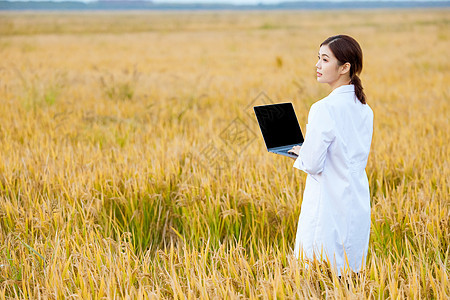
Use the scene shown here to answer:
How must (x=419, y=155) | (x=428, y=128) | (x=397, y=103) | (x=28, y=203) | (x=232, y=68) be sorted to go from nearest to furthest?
(x=28, y=203)
(x=419, y=155)
(x=428, y=128)
(x=397, y=103)
(x=232, y=68)

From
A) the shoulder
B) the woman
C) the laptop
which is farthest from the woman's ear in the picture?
the laptop

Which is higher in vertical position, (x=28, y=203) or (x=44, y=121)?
(x=44, y=121)

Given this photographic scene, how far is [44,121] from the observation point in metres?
4.39

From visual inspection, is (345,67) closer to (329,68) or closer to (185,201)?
(329,68)

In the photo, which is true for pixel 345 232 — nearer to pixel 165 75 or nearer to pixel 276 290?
pixel 276 290

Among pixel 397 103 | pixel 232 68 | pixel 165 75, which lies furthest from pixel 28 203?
pixel 232 68

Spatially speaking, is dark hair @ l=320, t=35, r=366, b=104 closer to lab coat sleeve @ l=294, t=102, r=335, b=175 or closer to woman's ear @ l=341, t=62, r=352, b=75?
woman's ear @ l=341, t=62, r=352, b=75

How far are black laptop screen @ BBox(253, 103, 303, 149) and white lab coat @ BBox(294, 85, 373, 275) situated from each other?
0.60 feet

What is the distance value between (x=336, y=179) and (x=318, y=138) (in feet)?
0.65

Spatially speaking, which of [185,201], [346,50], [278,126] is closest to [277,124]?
[278,126]

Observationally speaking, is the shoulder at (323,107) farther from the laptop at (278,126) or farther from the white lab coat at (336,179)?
the laptop at (278,126)

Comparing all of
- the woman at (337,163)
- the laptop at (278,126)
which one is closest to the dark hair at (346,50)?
the woman at (337,163)

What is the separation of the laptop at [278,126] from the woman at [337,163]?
0.10 m

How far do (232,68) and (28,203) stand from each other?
753cm
